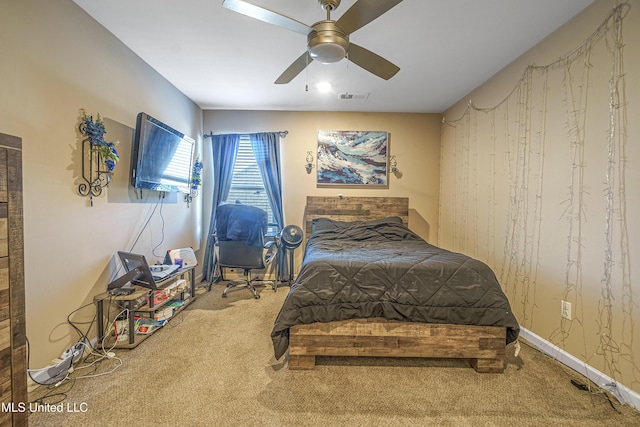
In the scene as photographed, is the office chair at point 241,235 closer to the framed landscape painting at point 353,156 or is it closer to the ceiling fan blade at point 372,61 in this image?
the framed landscape painting at point 353,156

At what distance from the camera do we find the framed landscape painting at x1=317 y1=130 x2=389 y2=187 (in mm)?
4012

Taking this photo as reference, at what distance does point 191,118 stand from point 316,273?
9.89 ft

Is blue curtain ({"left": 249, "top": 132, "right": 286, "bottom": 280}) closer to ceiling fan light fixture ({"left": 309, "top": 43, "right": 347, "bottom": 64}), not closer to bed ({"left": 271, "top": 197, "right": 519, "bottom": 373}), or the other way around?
bed ({"left": 271, "top": 197, "right": 519, "bottom": 373})

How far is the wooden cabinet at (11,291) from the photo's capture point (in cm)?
108

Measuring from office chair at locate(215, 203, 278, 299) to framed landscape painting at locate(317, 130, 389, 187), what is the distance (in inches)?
52.5

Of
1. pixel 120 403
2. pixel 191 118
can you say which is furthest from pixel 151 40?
pixel 120 403

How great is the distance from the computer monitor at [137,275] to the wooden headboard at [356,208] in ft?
7.21

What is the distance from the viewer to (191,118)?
3.69m

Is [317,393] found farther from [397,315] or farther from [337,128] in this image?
[337,128]

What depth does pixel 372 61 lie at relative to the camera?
1.84 metres

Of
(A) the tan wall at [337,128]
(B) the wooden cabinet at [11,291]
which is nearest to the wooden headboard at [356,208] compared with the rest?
(A) the tan wall at [337,128]

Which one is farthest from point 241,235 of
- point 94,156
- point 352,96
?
point 352,96

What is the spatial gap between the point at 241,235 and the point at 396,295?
1991mm

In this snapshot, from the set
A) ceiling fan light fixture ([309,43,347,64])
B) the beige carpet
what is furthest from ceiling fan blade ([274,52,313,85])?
the beige carpet
